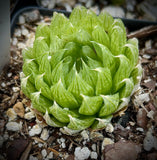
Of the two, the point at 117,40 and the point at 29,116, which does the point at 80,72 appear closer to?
the point at 117,40

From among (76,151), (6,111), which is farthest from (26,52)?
(76,151)

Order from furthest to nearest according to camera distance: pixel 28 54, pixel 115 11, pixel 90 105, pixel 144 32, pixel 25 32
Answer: pixel 115 11 → pixel 25 32 → pixel 144 32 → pixel 28 54 → pixel 90 105

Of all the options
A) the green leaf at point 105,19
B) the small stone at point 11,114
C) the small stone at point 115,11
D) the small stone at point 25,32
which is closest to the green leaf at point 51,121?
the small stone at point 11,114

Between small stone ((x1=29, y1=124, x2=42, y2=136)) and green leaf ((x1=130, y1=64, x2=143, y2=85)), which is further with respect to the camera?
small stone ((x1=29, y1=124, x2=42, y2=136))

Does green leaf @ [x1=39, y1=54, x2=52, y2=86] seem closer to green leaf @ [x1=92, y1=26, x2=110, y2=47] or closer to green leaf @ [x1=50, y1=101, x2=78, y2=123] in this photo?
green leaf @ [x1=50, y1=101, x2=78, y2=123]

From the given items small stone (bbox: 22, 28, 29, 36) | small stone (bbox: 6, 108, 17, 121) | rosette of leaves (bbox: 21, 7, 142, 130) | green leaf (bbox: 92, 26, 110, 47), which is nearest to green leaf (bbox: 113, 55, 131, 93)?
rosette of leaves (bbox: 21, 7, 142, 130)

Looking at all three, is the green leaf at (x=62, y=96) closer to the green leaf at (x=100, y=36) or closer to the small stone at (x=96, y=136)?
the small stone at (x=96, y=136)

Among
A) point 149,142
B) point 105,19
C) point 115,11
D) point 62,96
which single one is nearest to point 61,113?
point 62,96

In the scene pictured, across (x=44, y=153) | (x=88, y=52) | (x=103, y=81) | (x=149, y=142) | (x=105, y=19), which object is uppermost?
(x=105, y=19)
